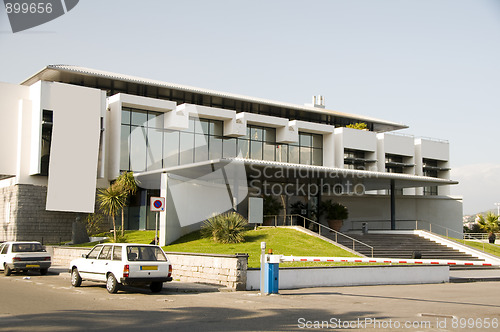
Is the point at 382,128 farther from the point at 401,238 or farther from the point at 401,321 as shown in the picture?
the point at 401,321

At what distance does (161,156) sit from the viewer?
42.5 metres

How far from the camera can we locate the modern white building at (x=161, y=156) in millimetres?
34000

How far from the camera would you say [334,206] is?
133 feet

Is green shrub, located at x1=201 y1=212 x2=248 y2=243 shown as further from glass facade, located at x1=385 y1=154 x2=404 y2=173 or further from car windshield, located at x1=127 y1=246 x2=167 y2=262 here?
glass facade, located at x1=385 y1=154 x2=404 y2=173

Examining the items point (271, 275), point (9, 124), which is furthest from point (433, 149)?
point (271, 275)

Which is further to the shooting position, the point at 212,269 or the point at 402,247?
the point at 402,247

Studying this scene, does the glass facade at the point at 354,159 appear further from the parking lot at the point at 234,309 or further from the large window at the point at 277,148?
the parking lot at the point at 234,309

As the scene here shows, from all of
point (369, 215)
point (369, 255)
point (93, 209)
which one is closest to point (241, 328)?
point (369, 255)

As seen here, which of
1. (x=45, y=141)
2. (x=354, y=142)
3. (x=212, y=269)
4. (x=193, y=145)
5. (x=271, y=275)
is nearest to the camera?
(x=271, y=275)

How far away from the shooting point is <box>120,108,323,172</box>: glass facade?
41.0m

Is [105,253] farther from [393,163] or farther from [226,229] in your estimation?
[393,163]

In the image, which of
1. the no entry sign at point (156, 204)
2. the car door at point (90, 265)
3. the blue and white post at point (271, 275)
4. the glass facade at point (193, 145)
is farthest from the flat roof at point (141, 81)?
the blue and white post at point (271, 275)

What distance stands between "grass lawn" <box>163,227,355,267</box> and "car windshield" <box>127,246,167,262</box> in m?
9.06

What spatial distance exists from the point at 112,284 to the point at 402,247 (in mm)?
21999
